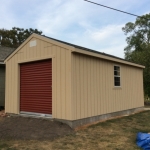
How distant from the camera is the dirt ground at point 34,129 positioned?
5645mm

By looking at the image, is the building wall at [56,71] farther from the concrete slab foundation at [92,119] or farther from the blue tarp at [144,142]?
the blue tarp at [144,142]

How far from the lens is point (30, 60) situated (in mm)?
8094

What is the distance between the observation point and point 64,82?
22.4 feet

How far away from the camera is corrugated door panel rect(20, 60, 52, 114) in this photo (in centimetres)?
746

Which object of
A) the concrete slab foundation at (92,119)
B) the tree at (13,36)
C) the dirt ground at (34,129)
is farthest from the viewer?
the tree at (13,36)

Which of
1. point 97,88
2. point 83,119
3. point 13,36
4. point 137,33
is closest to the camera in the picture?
point 83,119

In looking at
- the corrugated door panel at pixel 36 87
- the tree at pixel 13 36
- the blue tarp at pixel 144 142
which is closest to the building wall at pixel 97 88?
the corrugated door panel at pixel 36 87

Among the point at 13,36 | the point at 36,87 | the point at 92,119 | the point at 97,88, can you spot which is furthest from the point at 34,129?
the point at 13,36

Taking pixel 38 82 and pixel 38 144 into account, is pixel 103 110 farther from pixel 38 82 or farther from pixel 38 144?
pixel 38 144

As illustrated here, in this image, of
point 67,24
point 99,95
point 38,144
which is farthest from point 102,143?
point 67,24

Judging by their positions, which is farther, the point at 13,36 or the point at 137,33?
the point at 13,36

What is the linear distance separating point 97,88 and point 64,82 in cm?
174

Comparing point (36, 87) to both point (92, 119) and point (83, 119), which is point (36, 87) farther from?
point (92, 119)

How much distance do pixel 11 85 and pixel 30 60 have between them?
182 centimetres
